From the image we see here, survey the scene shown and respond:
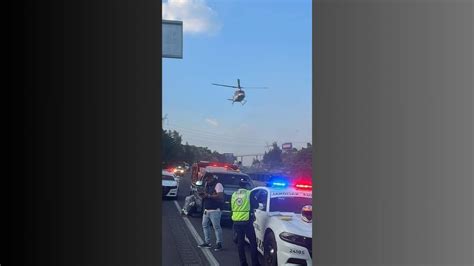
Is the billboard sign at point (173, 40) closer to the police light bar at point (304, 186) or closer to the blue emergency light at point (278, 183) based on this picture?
the police light bar at point (304, 186)

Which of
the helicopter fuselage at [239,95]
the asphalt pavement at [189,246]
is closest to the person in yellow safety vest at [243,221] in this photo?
the asphalt pavement at [189,246]

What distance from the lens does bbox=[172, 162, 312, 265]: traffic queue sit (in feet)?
15.8

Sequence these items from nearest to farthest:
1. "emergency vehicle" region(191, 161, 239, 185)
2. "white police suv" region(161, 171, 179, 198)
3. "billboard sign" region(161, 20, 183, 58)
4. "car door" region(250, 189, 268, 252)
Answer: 1. "billboard sign" region(161, 20, 183, 58)
2. "car door" region(250, 189, 268, 252)
3. "white police suv" region(161, 171, 179, 198)
4. "emergency vehicle" region(191, 161, 239, 185)

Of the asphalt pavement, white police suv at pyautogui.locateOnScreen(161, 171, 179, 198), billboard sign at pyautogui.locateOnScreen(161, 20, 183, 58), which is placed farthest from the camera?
white police suv at pyautogui.locateOnScreen(161, 171, 179, 198)

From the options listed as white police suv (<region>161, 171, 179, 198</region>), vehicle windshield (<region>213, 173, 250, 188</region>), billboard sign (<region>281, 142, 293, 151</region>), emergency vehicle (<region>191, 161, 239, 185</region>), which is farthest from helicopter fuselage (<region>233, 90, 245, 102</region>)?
white police suv (<region>161, 171, 179, 198</region>)

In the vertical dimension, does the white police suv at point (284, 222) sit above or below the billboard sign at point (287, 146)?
below

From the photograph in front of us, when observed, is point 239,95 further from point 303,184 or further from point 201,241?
point 201,241

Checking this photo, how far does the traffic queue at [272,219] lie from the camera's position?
4.83 metres

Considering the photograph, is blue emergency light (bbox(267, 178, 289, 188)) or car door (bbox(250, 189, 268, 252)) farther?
blue emergency light (bbox(267, 178, 289, 188))

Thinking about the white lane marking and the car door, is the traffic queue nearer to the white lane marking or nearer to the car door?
the car door

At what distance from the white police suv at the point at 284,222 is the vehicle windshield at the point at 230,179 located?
11.9ft

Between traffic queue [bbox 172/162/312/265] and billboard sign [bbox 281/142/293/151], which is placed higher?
billboard sign [bbox 281/142/293/151]
